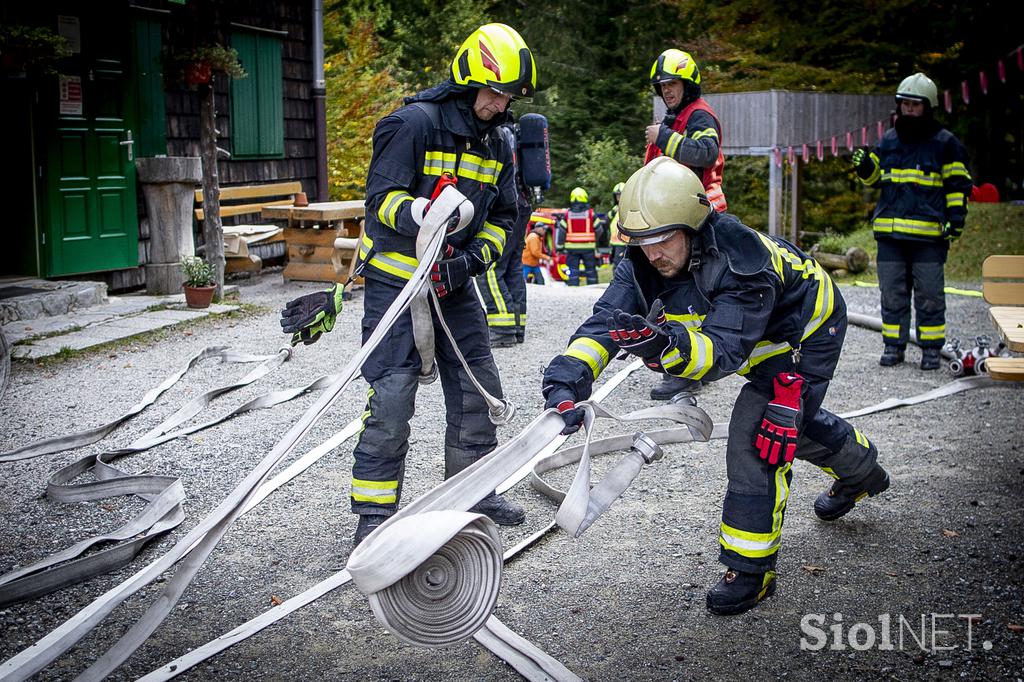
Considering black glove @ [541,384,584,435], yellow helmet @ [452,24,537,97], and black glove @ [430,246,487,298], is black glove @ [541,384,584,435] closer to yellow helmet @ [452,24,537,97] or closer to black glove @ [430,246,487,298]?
black glove @ [430,246,487,298]

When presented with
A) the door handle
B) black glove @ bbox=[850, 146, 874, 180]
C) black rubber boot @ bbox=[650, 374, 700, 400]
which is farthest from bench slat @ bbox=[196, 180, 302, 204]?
black glove @ bbox=[850, 146, 874, 180]

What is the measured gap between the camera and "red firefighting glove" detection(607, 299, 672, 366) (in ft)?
10.7

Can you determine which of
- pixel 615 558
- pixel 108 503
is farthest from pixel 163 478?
pixel 615 558

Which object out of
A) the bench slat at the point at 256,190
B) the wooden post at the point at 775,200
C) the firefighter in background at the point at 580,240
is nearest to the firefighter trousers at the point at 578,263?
the firefighter in background at the point at 580,240

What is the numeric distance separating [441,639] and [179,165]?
915 centimetres

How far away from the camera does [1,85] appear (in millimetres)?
10164

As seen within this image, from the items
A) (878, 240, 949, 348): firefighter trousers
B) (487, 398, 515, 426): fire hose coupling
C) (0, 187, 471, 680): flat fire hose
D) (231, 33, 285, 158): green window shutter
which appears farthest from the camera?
(231, 33, 285, 158): green window shutter

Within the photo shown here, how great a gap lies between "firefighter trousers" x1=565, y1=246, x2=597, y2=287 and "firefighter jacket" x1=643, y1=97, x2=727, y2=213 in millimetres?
10817

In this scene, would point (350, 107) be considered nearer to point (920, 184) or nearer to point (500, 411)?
Result: point (920, 184)

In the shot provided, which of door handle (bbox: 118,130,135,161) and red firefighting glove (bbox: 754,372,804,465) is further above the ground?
door handle (bbox: 118,130,135,161)

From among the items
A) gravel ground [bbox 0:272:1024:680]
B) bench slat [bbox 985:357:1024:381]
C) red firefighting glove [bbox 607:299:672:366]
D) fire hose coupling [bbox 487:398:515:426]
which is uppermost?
red firefighting glove [bbox 607:299:672:366]

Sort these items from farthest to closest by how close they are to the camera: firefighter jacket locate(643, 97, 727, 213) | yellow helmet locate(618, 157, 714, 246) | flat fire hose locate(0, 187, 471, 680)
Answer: firefighter jacket locate(643, 97, 727, 213)
yellow helmet locate(618, 157, 714, 246)
flat fire hose locate(0, 187, 471, 680)

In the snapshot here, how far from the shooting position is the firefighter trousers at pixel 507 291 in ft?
28.8

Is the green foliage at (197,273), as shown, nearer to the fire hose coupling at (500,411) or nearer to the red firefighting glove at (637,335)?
the fire hose coupling at (500,411)
